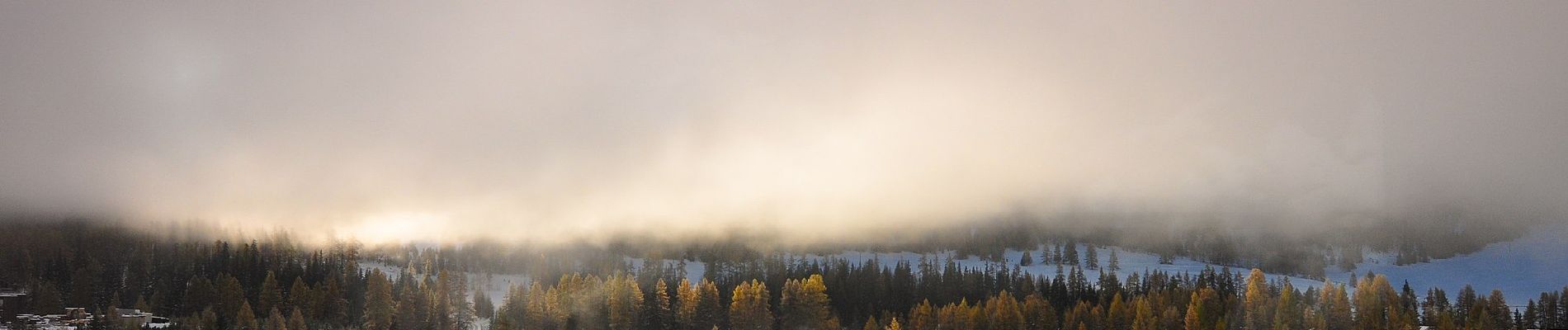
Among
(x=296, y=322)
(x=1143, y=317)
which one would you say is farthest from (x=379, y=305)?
(x=1143, y=317)

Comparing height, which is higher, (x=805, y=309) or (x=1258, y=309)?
(x=1258, y=309)

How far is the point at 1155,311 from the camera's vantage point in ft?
508

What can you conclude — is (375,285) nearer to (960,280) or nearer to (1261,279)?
(960,280)

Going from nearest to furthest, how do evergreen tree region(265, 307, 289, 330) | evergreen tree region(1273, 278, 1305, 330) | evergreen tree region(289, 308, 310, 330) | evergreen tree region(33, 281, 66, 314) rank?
evergreen tree region(1273, 278, 1305, 330)
evergreen tree region(265, 307, 289, 330)
evergreen tree region(289, 308, 310, 330)
evergreen tree region(33, 281, 66, 314)

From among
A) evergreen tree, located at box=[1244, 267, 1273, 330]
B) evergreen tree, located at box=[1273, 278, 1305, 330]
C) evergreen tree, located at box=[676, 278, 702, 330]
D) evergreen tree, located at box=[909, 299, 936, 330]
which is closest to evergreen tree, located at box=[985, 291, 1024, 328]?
evergreen tree, located at box=[909, 299, 936, 330]

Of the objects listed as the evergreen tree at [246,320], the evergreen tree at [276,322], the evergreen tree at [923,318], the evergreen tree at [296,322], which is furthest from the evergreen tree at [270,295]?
the evergreen tree at [923,318]

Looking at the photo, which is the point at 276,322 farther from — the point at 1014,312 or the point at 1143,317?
the point at 1143,317

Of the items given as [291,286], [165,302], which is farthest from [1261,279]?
[165,302]

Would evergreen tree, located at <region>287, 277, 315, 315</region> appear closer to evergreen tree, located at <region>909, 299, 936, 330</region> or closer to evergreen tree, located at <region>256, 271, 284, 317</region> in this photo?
evergreen tree, located at <region>256, 271, 284, 317</region>

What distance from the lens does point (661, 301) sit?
158 m

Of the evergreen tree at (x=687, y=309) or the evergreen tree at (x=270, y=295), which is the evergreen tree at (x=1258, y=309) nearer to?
the evergreen tree at (x=687, y=309)

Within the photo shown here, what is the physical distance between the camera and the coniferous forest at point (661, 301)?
15125 cm

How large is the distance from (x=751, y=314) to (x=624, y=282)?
19107 millimetres

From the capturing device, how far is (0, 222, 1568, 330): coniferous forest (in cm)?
15125
